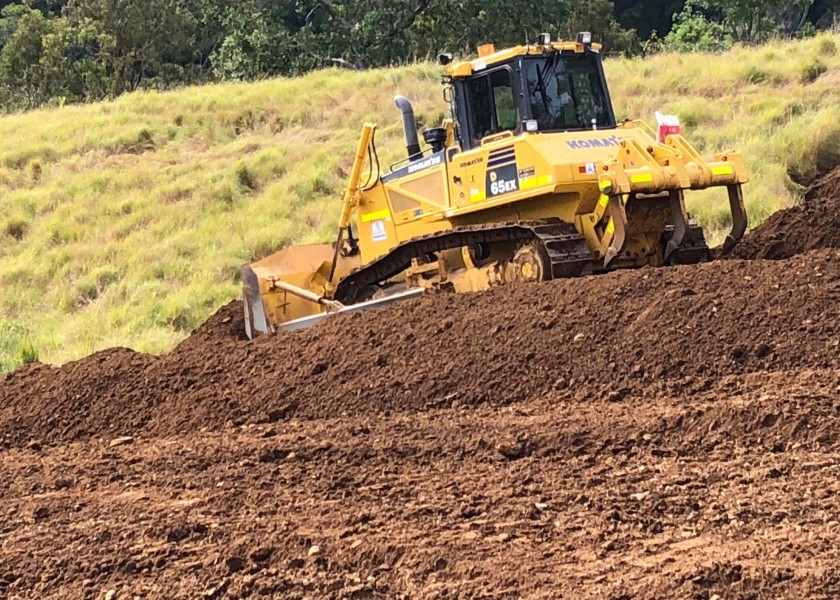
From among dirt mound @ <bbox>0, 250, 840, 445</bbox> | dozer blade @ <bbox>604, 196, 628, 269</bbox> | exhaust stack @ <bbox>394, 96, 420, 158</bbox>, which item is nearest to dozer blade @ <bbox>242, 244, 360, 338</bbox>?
exhaust stack @ <bbox>394, 96, 420, 158</bbox>

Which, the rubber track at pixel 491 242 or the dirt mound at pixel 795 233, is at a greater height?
the rubber track at pixel 491 242

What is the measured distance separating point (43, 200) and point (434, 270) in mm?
11664

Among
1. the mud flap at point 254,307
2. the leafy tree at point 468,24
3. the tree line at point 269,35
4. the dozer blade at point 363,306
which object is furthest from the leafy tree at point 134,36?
the dozer blade at point 363,306

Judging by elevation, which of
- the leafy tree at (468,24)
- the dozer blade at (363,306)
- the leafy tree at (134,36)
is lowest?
the dozer blade at (363,306)

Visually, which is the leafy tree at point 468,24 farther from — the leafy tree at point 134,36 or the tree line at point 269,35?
the leafy tree at point 134,36

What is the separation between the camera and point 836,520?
4027 mm

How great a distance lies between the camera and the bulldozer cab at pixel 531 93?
30.2ft

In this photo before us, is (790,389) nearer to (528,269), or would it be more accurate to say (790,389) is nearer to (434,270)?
(528,269)

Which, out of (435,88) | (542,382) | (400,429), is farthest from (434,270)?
(435,88)

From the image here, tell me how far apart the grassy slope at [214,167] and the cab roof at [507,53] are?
4089 mm

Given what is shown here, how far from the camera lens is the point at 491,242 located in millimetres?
9508

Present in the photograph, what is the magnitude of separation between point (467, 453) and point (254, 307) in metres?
6.20

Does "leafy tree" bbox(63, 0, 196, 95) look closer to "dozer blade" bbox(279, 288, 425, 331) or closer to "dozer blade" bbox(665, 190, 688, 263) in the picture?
→ "dozer blade" bbox(279, 288, 425, 331)

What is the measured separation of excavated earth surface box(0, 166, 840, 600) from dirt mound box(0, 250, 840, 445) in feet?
0.07
